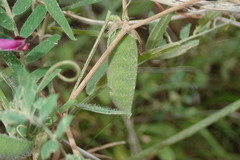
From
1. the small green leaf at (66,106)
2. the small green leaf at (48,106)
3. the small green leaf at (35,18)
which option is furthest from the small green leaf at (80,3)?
the small green leaf at (48,106)

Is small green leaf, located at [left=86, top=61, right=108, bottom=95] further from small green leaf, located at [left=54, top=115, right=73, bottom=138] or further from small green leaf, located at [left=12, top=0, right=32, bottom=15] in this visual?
small green leaf, located at [left=54, top=115, right=73, bottom=138]

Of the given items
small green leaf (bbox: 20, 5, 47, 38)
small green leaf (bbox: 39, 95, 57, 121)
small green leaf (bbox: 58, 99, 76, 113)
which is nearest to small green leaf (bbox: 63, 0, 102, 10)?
small green leaf (bbox: 20, 5, 47, 38)

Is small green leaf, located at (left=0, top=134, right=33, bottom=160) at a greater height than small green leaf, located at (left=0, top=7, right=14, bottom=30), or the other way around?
small green leaf, located at (left=0, top=7, right=14, bottom=30)

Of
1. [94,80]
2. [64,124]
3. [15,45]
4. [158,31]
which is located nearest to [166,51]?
[158,31]

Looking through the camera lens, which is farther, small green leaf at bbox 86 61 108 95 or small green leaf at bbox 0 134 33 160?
small green leaf at bbox 86 61 108 95

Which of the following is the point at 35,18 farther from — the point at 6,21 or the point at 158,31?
the point at 158,31

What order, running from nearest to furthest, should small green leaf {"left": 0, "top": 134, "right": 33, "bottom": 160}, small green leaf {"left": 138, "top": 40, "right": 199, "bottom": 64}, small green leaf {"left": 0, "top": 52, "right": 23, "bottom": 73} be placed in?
small green leaf {"left": 0, "top": 134, "right": 33, "bottom": 160} → small green leaf {"left": 0, "top": 52, "right": 23, "bottom": 73} → small green leaf {"left": 138, "top": 40, "right": 199, "bottom": 64}

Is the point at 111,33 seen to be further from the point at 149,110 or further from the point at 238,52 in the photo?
the point at 238,52

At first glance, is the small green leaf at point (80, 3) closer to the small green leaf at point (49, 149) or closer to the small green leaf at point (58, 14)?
the small green leaf at point (58, 14)
